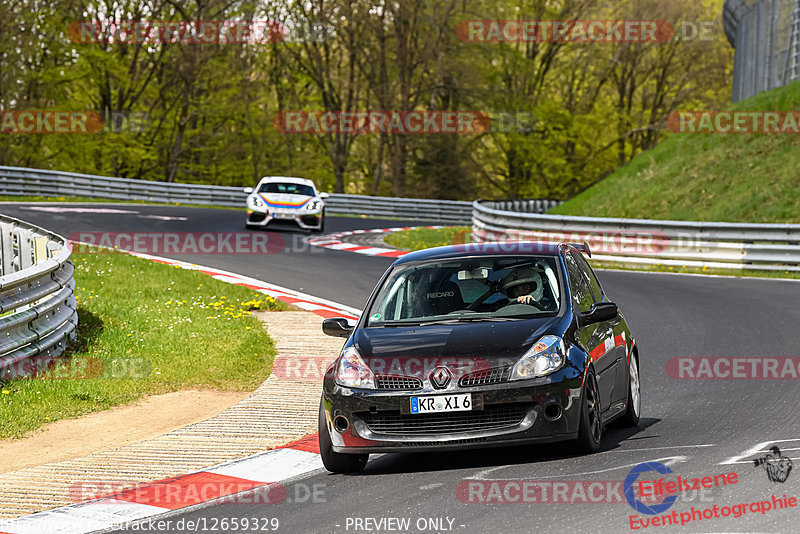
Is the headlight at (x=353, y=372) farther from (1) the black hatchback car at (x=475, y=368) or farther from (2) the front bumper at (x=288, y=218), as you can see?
(2) the front bumper at (x=288, y=218)

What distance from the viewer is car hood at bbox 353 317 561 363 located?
6.97 metres

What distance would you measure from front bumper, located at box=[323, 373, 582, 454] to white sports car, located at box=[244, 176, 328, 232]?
69.7 ft

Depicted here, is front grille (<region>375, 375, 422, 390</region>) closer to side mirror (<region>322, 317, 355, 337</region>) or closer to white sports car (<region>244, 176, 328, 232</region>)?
side mirror (<region>322, 317, 355, 337</region>)

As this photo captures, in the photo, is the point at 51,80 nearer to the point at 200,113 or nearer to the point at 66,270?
the point at 200,113

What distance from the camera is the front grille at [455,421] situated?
22.4 feet

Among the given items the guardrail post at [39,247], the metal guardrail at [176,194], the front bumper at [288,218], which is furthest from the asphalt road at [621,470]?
the metal guardrail at [176,194]

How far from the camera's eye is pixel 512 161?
57.4m

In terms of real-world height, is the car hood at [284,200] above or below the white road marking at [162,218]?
above

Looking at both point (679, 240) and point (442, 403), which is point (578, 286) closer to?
point (442, 403)

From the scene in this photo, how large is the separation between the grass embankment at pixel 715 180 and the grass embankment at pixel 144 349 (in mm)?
14414

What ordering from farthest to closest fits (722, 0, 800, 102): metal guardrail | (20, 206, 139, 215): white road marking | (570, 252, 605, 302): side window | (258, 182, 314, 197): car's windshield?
(20, 206, 139, 215): white road marking, (722, 0, 800, 102): metal guardrail, (258, 182, 314, 197): car's windshield, (570, 252, 605, 302): side window

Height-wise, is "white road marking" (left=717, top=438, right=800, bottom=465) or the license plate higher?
the license plate

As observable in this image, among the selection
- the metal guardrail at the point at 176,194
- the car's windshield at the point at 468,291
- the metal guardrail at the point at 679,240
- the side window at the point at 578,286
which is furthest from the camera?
the metal guardrail at the point at 176,194

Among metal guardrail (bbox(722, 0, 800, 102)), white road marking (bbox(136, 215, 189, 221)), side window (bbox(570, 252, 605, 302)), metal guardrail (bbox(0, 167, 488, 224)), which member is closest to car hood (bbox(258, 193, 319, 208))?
white road marking (bbox(136, 215, 189, 221))
